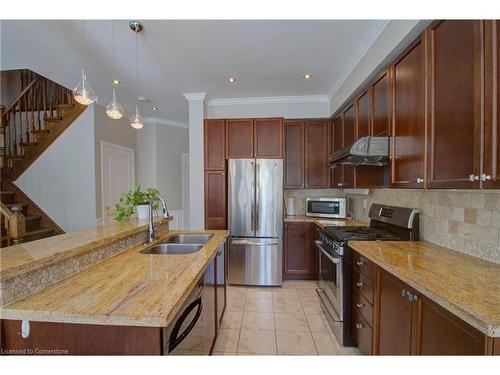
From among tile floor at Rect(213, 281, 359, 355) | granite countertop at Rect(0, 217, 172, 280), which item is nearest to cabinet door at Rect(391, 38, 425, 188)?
tile floor at Rect(213, 281, 359, 355)

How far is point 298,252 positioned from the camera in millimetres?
3457

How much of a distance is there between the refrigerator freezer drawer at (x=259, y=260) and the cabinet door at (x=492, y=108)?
247 centimetres

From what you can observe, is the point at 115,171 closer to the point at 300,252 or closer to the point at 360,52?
the point at 300,252

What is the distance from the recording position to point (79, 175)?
378 cm

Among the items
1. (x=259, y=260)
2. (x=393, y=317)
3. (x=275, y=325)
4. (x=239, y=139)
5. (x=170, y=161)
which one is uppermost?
(x=239, y=139)

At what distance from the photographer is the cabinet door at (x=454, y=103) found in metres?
1.17

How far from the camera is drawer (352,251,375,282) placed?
1.70 m

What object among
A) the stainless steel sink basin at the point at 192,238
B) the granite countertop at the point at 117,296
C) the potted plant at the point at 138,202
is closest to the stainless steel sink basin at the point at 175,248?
the stainless steel sink basin at the point at 192,238

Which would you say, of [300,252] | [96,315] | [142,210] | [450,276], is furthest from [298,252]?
[96,315]

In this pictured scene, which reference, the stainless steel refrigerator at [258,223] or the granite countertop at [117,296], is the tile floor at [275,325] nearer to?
the stainless steel refrigerator at [258,223]

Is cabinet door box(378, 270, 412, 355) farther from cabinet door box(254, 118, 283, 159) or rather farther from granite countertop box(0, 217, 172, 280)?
cabinet door box(254, 118, 283, 159)

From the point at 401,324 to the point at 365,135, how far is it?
173 centimetres
